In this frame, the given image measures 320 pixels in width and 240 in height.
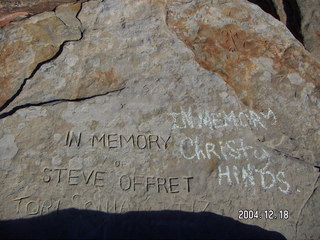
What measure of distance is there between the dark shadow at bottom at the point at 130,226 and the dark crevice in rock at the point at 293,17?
2.40m

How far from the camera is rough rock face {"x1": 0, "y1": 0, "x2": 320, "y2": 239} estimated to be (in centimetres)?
249

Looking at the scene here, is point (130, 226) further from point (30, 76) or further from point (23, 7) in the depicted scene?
point (23, 7)

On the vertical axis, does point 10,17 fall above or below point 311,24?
above

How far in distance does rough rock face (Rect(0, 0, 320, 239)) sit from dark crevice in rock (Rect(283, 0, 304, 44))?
0.75 metres

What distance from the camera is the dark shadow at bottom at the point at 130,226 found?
7.66 ft

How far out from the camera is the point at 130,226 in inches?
93.8

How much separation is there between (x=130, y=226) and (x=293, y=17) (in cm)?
301

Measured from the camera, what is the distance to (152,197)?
2.48 metres

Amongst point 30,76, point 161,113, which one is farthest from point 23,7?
point 161,113

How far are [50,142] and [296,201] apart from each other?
1.63m

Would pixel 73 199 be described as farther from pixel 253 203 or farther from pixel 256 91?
pixel 256 91

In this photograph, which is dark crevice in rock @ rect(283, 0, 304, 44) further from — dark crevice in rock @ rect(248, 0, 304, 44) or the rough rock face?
the rough rock face
